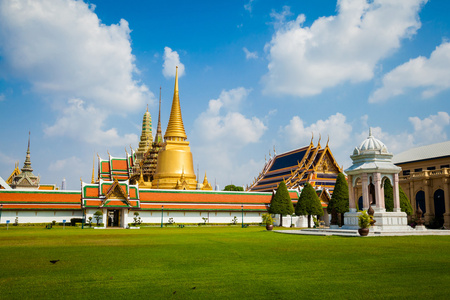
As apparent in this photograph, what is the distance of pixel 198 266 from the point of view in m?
11.0

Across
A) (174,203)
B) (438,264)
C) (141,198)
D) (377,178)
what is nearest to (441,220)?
(377,178)

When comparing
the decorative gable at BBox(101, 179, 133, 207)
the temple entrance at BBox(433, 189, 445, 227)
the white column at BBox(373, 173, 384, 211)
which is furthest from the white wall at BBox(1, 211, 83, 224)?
the temple entrance at BBox(433, 189, 445, 227)

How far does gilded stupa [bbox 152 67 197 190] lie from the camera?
228ft

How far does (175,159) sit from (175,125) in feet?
21.4

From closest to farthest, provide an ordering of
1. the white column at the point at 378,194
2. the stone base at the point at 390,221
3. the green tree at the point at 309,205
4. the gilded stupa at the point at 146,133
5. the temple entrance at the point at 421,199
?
the stone base at the point at 390,221 < the white column at the point at 378,194 < the green tree at the point at 309,205 < the temple entrance at the point at 421,199 < the gilded stupa at the point at 146,133

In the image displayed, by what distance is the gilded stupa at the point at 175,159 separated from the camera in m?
69.5

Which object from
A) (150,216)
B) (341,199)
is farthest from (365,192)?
(150,216)

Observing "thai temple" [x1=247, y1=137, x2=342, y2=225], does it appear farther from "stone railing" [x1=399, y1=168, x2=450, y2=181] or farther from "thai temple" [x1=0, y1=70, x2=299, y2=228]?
"stone railing" [x1=399, y1=168, x2=450, y2=181]

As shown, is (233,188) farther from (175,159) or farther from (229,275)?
(229,275)

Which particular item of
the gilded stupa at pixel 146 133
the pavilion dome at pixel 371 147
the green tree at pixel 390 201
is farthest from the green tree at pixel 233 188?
the pavilion dome at pixel 371 147

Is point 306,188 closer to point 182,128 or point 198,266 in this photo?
point 182,128

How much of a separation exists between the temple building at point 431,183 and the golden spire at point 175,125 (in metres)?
36.6

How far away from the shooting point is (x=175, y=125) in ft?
240

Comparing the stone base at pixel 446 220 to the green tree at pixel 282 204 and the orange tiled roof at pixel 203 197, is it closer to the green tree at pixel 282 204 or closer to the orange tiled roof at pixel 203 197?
the green tree at pixel 282 204
